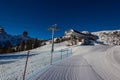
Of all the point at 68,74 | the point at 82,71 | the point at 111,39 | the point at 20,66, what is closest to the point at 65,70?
the point at 82,71

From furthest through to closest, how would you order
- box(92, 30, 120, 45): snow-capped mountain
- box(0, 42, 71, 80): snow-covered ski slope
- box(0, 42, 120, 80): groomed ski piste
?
box(92, 30, 120, 45): snow-capped mountain
box(0, 42, 71, 80): snow-covered ski slope
box(0, 42, 120, 80): groomed ski piste

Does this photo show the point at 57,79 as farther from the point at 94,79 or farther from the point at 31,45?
the point at 31,45

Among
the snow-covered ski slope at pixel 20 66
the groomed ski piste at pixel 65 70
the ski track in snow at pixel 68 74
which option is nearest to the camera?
the ski track in snow at pixel 68 74

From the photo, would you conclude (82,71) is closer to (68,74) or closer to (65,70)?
(65,70)

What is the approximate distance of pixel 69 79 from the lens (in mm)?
9039

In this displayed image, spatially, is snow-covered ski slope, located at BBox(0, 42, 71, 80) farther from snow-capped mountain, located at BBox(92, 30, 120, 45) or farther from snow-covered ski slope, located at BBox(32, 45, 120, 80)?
snow-capped mountain, located at BBox(92, 30, 120, 45)

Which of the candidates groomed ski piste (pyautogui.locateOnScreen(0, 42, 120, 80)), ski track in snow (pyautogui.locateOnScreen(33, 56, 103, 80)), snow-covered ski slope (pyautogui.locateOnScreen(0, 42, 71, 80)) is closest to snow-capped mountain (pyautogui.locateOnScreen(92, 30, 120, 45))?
snow-covered ski slope (pyautogui.locateOnScreen(0, 42, 71, 80))

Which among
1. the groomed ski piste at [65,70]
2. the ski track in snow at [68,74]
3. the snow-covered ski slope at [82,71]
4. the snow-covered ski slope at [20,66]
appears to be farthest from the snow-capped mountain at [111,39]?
the ski track in snow at [68,74]

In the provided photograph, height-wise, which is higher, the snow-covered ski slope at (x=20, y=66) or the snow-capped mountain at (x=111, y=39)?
the snow-capped mountain at (x=111, y=39)

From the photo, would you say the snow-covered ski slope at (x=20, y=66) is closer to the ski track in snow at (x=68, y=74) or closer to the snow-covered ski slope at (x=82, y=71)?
the ski track in snow at (x=68, y=74)

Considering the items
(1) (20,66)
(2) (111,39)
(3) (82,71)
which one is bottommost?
(3) (82,71)

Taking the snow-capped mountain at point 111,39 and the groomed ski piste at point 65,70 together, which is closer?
the groomed ski piste at point 65,70

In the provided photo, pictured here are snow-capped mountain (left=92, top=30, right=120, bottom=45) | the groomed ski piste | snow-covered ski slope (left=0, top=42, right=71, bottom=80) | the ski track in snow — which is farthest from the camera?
snow-capped mountain (left=92, top=30, right=120, bottom=45)

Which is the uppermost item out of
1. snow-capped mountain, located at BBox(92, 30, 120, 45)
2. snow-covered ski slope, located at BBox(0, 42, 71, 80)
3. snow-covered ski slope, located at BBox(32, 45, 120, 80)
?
snow-capped mountain, located at BBox(92, 30, 120, 45)
